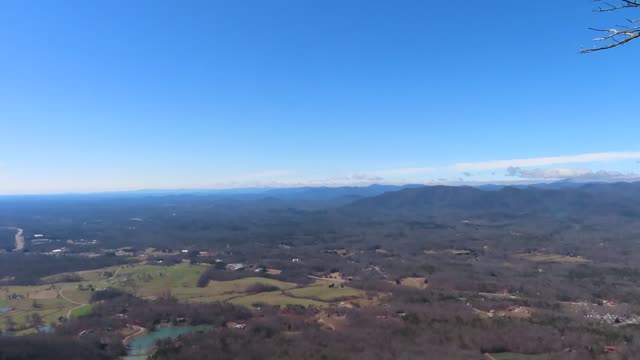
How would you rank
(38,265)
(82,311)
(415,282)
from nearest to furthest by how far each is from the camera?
1. (82,311)
2. (415,282)
3. (38,265)

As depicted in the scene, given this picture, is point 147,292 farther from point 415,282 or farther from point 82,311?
point 415,282

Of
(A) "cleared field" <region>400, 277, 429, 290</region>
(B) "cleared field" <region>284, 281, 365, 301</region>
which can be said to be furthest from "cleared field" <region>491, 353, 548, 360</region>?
(A) "cleared field" <region>400, 277, 429, 290</region>

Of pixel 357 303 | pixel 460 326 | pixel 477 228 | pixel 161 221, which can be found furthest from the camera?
pixel 161 221

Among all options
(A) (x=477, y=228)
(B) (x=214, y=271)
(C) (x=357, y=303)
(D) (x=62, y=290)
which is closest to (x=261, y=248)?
(B) (x=214, y=271)

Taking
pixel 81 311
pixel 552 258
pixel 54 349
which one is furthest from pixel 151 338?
pixel 552 258

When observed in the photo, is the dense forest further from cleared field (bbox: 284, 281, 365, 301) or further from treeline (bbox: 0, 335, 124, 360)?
cleared field (bbox: 284, 281, 365, 301)

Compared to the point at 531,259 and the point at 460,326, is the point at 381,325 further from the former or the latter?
the point at 531,259

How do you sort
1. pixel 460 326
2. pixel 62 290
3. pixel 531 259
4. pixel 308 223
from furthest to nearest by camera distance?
pixel 308 223
pixel 531 259
pixel 62 290
pixel 460 326
